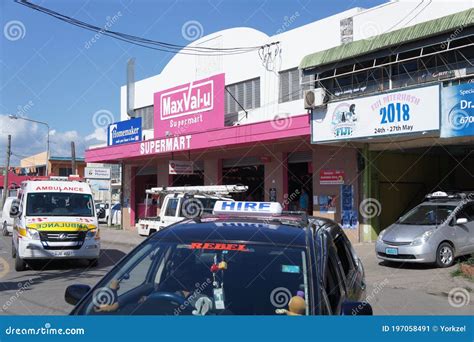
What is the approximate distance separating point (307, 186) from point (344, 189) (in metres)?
2.44

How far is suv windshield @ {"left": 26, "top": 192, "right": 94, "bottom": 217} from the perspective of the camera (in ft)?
43.7

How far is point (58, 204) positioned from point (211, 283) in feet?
35.8

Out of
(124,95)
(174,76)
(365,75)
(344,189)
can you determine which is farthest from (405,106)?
(124,95)

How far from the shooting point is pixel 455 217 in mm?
13273

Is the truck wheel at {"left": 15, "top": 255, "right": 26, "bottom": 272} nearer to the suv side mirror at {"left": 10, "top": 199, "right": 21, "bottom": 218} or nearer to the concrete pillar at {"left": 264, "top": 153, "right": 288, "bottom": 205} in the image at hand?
the suv side mirror at {"left": 10, "top": 199, "right": 21, "bottom": 218}

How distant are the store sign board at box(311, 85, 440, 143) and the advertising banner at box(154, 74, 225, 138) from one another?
534 centimetres

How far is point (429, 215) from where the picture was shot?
13.7 metres

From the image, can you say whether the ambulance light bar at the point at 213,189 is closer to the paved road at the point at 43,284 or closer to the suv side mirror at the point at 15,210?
the paved road at the point at 43,284

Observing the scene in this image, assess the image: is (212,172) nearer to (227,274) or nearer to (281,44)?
(281,44)

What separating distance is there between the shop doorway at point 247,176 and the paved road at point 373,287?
830 cm

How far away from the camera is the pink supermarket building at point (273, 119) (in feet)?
57.4

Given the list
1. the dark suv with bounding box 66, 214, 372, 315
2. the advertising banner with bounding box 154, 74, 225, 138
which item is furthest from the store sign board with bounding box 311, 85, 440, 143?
the dark suv with bounding box 66, 214, 372, 315

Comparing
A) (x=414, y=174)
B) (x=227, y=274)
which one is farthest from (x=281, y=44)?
(x=227, y=274)

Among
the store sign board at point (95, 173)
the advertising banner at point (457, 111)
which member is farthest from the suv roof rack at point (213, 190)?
the store sign board at point (95, 173)
